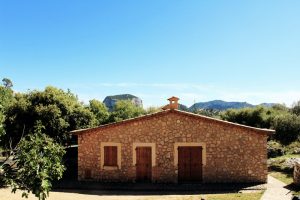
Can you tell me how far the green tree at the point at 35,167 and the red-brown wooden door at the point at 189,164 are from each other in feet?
35.1

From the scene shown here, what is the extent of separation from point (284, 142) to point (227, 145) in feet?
62.2

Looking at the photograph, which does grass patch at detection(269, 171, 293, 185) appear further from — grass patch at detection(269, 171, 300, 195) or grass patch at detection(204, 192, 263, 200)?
grass patch at detection(204, 192, 263, 200)

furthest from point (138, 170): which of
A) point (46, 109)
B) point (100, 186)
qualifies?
point (46, 109)

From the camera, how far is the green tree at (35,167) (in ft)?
33.8

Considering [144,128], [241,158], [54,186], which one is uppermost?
[144,128]

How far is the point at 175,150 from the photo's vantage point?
822 inches

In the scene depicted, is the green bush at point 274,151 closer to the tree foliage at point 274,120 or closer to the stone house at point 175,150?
the tree foliage at point 274,120

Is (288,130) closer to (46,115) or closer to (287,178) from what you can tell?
(287,178)

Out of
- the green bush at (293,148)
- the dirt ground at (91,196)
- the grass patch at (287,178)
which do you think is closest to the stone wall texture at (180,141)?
the grass patch at (287,178)

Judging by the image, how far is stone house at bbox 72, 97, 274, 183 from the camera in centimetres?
2044

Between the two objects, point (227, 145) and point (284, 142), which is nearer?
point (227, 145)

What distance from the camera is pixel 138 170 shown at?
21281mm

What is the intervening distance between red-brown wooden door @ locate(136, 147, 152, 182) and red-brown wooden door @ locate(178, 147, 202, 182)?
175 cm

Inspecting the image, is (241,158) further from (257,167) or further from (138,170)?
(138,170)
